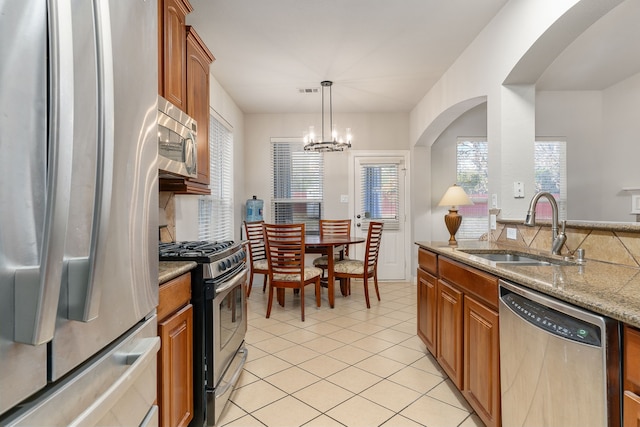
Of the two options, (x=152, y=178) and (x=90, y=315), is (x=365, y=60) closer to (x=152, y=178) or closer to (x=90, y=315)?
(x=152, y=178)

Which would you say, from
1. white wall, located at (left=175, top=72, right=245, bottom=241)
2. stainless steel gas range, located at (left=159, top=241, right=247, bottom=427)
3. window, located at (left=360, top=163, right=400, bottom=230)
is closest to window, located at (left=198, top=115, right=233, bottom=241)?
white wall, located at (left=175, top=72, right=245, bottom=241)

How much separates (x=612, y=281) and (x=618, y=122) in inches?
179

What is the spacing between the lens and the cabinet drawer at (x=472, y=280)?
1.56 metres

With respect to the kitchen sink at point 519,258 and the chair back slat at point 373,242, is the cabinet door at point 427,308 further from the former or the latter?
the chair back slat at point 373,242

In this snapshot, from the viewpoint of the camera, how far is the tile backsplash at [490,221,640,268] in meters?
1.51

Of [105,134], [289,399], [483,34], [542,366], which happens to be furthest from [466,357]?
[483,34]

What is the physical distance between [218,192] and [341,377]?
276 cm

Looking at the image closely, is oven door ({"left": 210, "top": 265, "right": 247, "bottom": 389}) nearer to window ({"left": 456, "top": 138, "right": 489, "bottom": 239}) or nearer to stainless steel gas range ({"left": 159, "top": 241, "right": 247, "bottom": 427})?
stainless steel gas range ({"left": 159, "top": 241, "right": 247, "bottom": 427})

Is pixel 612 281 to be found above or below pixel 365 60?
below

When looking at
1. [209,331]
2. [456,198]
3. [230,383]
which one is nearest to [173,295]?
[209,331]

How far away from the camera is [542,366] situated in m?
1.18

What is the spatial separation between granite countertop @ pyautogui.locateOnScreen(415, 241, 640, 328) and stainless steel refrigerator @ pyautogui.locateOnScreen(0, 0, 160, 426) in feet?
4.15

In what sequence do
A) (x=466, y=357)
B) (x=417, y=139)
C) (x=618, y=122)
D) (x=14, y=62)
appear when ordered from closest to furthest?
(x=14, y=62), (x=466, y=357), (x=618, y=122), (x=417, y=139)

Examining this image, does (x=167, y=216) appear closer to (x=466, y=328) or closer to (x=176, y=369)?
(x=176, y=369)
